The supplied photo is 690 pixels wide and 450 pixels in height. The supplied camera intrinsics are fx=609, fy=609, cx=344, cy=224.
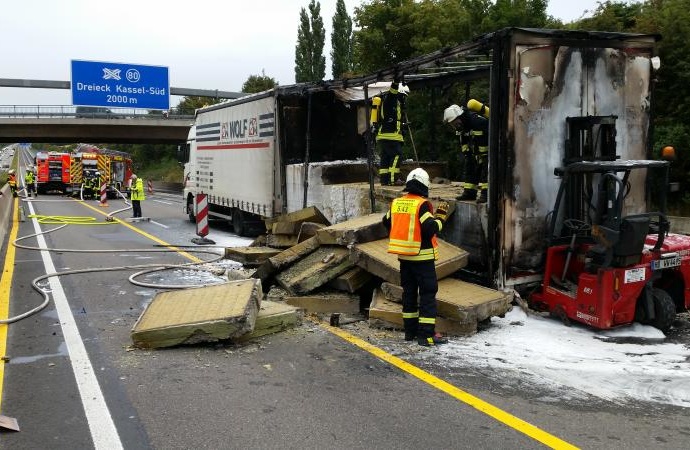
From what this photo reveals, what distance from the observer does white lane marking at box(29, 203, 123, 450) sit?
155 inches

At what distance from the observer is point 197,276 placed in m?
9.68

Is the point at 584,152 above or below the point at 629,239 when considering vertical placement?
above

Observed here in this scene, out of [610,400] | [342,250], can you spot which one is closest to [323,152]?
[342,250]

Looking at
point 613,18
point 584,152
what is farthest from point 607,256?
point 613,18

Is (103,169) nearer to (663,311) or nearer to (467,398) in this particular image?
(663,311)

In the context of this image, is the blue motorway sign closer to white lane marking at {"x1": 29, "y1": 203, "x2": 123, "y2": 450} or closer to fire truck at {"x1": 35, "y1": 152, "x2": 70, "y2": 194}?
fire truck at {"x1": 35, "y1": 152, "x2": 70, "y2": 194}

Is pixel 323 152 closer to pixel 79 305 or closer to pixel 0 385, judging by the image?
pixel 79 305

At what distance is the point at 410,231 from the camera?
19.5ft

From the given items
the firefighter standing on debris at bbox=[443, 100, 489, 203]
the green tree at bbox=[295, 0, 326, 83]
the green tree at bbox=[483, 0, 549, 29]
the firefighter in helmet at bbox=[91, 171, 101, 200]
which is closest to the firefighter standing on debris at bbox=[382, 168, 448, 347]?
the firefighter standing on debris at bbox=[443, 100, 489, 203]

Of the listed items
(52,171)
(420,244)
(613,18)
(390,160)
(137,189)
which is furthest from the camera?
(52,171)

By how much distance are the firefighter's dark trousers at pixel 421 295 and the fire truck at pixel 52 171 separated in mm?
36434

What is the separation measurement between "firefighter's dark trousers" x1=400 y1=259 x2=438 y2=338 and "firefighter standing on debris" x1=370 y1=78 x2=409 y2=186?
4.45 metres

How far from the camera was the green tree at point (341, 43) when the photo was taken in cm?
4428

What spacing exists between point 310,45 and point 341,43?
4534mm
